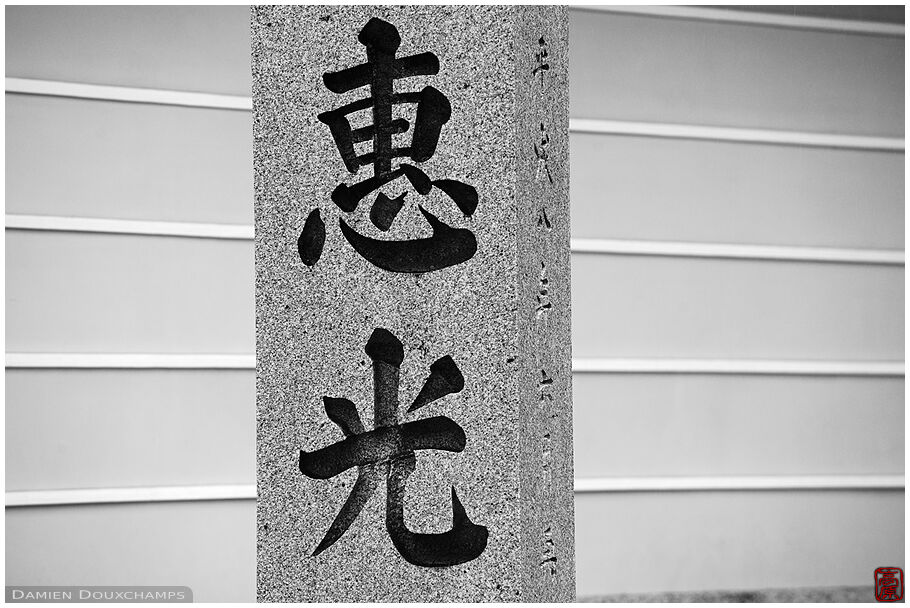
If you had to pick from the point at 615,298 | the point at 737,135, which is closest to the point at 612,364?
the point at 615,298

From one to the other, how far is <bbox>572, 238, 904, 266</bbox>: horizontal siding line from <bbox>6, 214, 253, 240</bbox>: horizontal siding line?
1816mm

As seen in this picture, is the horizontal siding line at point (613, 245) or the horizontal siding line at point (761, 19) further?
the horizontal siding line at point (761, 19)

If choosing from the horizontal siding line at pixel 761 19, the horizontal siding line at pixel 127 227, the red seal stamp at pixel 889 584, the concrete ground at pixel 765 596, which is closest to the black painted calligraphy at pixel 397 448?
the horizontal siding line at pixel 127 227

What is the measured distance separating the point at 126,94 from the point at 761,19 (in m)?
3.48

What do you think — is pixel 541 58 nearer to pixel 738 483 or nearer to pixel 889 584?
pixel 738 483

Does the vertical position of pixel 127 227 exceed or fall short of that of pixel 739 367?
it exceeds it

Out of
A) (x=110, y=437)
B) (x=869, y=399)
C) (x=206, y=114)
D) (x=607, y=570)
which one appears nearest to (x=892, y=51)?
(x=869, y=399)

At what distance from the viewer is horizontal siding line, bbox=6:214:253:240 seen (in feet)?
15.1

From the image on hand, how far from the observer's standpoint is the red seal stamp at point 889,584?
517cm

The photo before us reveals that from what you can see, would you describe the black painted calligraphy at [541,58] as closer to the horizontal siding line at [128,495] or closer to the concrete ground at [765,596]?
the horizontal siding line at [128,495]

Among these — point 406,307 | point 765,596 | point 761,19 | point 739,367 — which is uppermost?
point 761,19

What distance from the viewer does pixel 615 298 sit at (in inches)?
201

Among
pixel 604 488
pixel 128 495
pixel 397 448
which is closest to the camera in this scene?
pixel 397 448

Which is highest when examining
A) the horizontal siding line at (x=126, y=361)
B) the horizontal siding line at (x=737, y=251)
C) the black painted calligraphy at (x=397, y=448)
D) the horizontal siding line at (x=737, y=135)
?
the horizontal siding line at (x=737, y=135)
